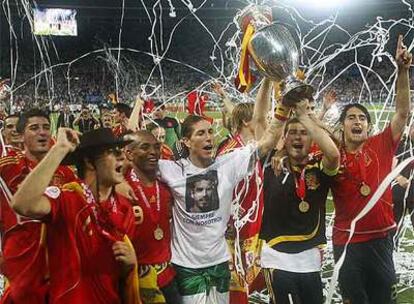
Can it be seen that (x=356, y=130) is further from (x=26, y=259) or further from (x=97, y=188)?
(x=26, y=259)

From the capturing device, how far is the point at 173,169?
7.71ft

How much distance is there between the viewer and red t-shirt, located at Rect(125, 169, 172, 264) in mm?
2271

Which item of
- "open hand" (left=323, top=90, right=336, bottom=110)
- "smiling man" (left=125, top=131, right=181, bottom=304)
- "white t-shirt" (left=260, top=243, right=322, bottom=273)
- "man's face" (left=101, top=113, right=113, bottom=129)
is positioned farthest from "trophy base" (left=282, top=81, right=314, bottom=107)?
"man's face" (left=101, top=113, right=113, bottom=129)

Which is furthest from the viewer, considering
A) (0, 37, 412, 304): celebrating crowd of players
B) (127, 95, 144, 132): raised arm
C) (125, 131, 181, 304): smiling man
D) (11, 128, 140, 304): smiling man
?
(127, 95, 144, 132): raised arm

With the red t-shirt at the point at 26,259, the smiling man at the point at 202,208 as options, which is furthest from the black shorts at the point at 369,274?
the red t-shirt at the point at 26,259

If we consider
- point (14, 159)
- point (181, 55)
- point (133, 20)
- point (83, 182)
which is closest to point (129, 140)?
point (83, 182)

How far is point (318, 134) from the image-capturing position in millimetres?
2238

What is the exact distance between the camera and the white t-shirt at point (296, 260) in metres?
2.43

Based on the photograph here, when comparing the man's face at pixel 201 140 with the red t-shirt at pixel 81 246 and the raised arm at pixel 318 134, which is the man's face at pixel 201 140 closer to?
the raised arm at pixel 318 134

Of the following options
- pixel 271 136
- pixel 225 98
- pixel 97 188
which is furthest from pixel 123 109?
pixel 97 188

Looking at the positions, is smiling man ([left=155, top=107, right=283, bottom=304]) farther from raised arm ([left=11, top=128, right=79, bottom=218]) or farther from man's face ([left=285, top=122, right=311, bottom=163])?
raised arm ([left=11, top=128, right=79, bottom=218])

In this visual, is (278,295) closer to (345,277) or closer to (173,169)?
(345,277)

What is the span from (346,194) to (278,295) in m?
0.55

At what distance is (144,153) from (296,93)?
66cm
